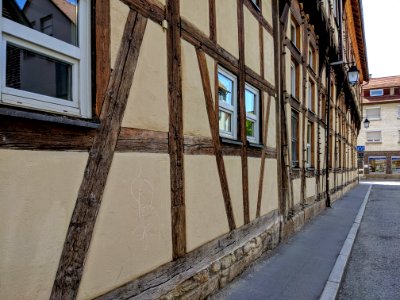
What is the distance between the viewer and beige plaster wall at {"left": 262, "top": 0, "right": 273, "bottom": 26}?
632 centimetres

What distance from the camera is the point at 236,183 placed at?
4.86 meters

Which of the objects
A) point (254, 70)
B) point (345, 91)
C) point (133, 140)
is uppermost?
point (345, 91)

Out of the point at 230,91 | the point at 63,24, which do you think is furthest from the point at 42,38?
the point at 230,91

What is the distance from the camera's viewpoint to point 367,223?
9656 mm

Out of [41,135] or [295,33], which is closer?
[41,135]

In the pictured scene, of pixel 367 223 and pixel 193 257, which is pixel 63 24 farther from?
pixel 367 223

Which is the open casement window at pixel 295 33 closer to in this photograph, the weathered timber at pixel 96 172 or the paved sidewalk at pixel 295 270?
the paved sidewalk at pixel 295 270

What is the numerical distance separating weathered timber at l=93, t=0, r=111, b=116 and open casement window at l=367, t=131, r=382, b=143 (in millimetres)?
41519

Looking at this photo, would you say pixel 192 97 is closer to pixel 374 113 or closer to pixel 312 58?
pixel 312 58

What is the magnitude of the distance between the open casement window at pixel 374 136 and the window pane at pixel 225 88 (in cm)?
3898

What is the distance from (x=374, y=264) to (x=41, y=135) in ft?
18.0

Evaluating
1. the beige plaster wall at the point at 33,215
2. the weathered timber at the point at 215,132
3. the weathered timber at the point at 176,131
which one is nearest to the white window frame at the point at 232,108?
the weathered timber at the point at 215,132

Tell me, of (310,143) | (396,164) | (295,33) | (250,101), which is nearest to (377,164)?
(396,164)

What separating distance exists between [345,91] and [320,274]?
16.4m
